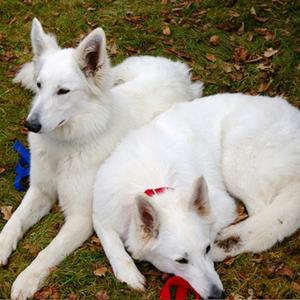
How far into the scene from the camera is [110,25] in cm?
815

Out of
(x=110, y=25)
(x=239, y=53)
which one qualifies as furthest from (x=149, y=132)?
(x=110, y=25)

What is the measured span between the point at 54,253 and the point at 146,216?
3.68ft

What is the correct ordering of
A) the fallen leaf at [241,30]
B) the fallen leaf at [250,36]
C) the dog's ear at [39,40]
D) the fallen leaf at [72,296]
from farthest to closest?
the fallen leaf at [241,30], the fallen leaf at [250,36], the dog's ear at [39,40], the fallen leaf at [72,296]

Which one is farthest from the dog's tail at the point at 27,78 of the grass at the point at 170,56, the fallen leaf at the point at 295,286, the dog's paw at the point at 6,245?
the fallen leaf at the point at 295,286

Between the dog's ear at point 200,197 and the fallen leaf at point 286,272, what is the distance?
926mm

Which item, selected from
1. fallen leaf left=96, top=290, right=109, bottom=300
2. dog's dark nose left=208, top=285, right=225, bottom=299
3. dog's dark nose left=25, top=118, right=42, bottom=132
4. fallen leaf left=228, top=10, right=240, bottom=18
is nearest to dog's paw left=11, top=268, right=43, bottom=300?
fallen leaf left=96, top=290, right=109, bottom=300

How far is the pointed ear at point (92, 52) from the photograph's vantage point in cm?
455

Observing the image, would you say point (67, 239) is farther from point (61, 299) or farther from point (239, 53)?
point (239, 53)

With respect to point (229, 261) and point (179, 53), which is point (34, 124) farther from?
point (179, 53)

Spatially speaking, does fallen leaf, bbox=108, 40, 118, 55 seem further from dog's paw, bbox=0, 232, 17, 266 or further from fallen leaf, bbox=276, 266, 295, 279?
fallen leaf, bbox=276, 266, 295, 279

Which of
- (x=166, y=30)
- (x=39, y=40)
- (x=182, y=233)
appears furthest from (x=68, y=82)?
(x=166, y=30)

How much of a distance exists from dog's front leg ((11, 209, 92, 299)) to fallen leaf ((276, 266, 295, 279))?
1.75 meters

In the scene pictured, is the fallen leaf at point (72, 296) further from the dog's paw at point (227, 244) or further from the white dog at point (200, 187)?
the dog's paw at point (227, 244)

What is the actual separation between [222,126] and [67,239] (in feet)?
6.22
